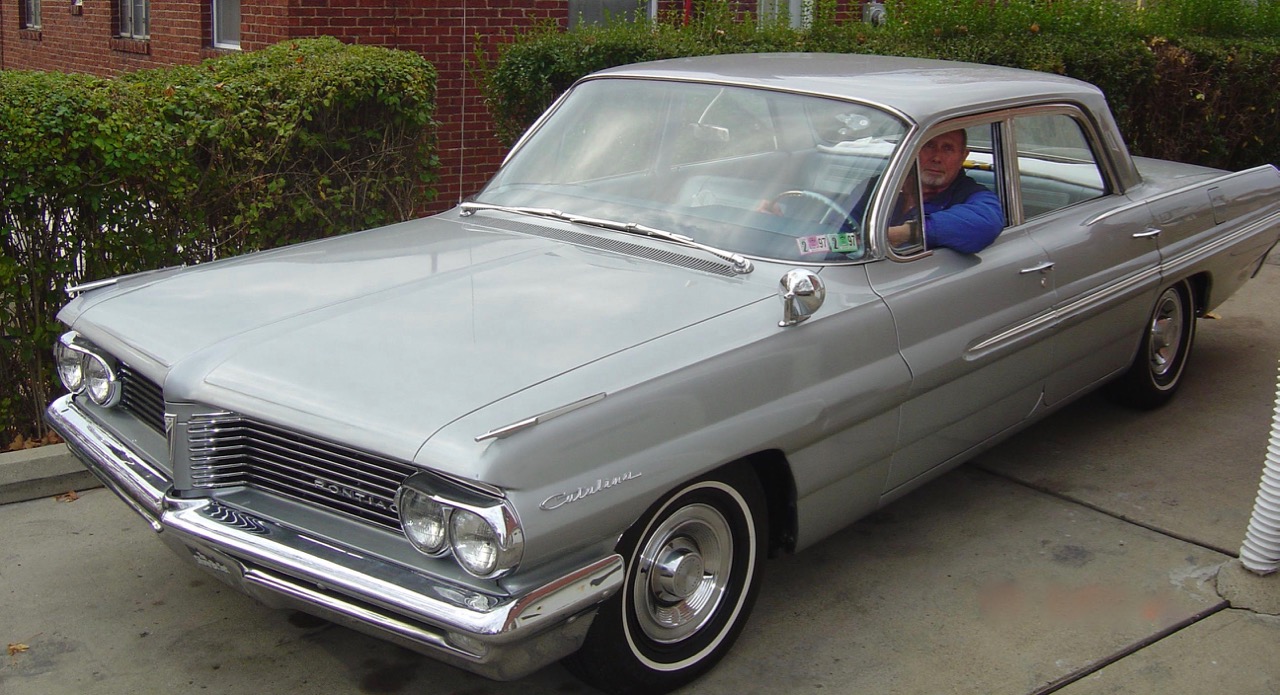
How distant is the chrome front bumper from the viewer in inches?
116

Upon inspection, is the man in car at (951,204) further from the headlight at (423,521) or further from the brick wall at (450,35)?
the brick wall at (450,35)

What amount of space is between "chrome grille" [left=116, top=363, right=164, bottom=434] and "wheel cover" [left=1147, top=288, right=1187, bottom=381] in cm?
424

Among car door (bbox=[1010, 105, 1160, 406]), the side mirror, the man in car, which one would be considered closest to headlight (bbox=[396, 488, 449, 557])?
the side mirror

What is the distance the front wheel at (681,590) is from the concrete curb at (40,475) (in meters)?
2.64

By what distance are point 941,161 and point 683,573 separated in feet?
6.28

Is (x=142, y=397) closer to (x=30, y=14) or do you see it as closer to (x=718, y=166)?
(x=718, y=166)

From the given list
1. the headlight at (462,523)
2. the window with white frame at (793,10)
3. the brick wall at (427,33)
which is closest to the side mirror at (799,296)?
the headlight at (462,523)

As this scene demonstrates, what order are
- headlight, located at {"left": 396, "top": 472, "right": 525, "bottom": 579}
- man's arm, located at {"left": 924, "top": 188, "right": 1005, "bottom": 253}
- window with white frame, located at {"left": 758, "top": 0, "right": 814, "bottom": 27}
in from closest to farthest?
1. headlight, located at {"left": 396, "top": 472, "right": 525, "bottom": 579}
2. man's arm, located at {"left": 924, "top": 188, "right": 1005, "bottom": 253}
3. window with white frame, located at {"left": 758, "top": 0, "right": 814, "bottom": 27}

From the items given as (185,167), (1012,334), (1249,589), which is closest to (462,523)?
(1012,334)

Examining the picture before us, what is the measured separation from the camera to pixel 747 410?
140 inches

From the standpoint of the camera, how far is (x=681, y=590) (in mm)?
3551

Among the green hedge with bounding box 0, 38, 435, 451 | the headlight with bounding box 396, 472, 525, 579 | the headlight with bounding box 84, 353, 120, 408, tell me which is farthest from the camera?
the green hedge with bounding box 0, 38, 435, 451

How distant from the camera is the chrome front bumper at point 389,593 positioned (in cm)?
295

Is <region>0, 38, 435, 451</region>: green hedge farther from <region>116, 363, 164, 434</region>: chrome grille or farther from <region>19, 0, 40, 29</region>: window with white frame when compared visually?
<region>19, 0, 40, 29</region>: window with white frame
